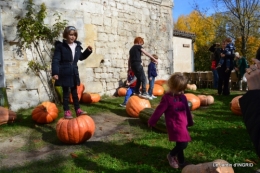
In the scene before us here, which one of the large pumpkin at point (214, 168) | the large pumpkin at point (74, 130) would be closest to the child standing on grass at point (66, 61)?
the large pumpkin at point (74, 130)

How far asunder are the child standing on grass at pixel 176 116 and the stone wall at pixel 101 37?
4690 millimetres

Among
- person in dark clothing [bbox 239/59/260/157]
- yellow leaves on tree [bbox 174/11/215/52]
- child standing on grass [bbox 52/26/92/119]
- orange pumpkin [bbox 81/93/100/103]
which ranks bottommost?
orange pumpkin [bbox 81/93/100/103]

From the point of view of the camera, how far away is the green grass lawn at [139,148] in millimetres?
3238

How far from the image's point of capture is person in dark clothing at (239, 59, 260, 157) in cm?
115

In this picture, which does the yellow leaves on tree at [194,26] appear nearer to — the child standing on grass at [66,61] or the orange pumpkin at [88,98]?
the orange pumpkin at [88,98]

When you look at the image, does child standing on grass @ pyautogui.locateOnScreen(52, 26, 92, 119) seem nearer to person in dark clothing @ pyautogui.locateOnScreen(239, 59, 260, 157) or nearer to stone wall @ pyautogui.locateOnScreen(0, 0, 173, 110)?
stone wall @ pyautogui.locateOnScreen(0, 0, 173, 110)

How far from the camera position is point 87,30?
324 inches

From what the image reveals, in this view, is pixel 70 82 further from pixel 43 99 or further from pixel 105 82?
pixel 105 82

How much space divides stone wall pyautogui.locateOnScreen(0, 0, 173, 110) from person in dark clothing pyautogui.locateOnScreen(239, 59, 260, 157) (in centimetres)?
635

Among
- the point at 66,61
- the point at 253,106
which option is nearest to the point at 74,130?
the point at 66,61

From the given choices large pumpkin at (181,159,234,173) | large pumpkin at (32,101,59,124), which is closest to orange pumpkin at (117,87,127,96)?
large pumpkin at (32,101,59,124)

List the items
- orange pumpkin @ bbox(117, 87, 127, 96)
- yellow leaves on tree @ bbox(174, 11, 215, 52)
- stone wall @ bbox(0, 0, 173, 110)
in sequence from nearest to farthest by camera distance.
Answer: stone wall @ bbox(0, 0, 173, 110) < orange pumpkin @ bbox(117, 87, 127, 96) < yellow leaves on tree @ bbox(174, 11, 215, 52)

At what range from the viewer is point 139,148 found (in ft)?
12.7

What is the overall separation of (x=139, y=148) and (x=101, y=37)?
220 inches
